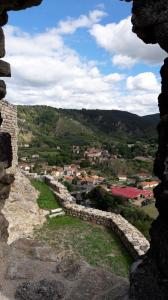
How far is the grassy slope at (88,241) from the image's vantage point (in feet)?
30.6

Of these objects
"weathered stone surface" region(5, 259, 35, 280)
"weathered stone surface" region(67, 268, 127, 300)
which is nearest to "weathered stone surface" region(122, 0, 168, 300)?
"weathered stone surface" region(67, 268, 127, 300)

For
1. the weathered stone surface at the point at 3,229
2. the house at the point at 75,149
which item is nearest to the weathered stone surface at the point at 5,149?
the weathered stone surface at the point at 3,229

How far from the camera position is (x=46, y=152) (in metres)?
84.1

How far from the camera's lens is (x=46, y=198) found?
15.3 m

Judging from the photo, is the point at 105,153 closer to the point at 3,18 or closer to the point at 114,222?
the point at 114,222

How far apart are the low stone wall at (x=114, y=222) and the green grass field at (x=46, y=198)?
24 centimetres

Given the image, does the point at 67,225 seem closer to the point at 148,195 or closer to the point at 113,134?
the point at 148,195

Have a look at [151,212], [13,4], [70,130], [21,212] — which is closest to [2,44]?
[13,4]

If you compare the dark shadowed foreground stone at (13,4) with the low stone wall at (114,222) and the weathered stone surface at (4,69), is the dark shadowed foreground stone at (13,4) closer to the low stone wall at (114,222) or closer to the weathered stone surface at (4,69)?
the weathered stone surface at (4,69)

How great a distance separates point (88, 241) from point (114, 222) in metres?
1.59

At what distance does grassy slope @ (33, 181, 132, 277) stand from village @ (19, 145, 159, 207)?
19.2 meters

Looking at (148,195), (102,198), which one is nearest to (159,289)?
(102,198)

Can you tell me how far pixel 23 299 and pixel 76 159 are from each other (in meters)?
81.5

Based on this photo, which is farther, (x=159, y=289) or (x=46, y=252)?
(x=46, y=252)
